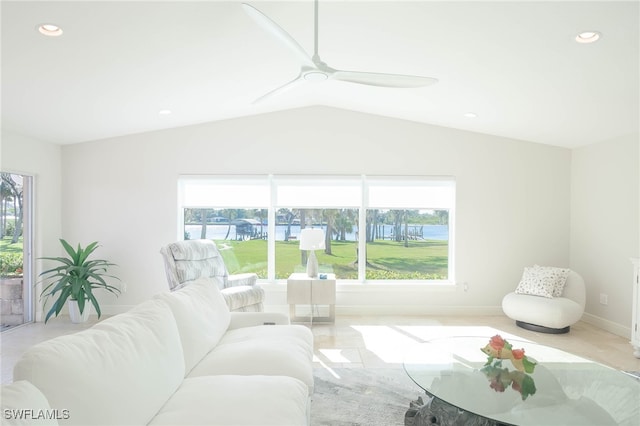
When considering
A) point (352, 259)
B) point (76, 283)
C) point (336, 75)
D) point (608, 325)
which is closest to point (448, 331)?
point (352, 259)

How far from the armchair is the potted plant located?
1.44m

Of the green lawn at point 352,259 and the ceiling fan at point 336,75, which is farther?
the green lawn at point 352,259

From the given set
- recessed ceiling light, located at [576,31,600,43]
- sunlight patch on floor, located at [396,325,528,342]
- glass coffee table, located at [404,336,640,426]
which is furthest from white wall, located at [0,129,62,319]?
recessed ceiling light, located at [576,31,600,43]

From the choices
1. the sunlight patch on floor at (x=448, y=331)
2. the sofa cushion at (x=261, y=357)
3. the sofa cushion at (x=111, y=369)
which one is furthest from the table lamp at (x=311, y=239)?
the sofa cushion at (x=111, y=369)

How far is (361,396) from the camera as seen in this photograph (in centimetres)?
293

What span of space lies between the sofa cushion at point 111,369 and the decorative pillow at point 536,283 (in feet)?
14.2

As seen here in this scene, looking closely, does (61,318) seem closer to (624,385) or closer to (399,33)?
(399,33)

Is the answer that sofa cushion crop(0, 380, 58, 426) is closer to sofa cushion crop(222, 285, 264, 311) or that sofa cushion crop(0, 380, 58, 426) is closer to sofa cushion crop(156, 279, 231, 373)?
sofa cushion crop(156, 279, 231, 373)

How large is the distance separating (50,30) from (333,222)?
3799 millimetres

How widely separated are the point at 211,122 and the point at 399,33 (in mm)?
3231

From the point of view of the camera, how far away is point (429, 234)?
5598mm

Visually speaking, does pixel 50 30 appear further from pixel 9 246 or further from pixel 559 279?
pixel 559 279

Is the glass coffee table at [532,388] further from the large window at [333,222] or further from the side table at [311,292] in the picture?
the large window at [333,222]

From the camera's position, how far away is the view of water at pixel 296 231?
555 cm
